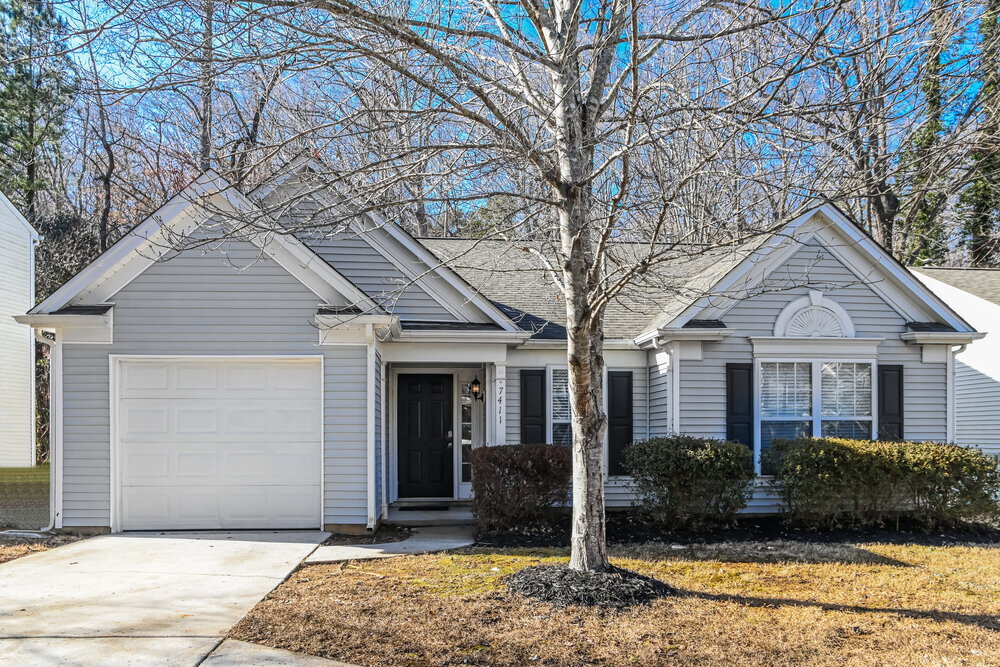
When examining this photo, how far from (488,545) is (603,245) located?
4369 mm

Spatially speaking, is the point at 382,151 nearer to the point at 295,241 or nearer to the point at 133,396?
the point at 295,241

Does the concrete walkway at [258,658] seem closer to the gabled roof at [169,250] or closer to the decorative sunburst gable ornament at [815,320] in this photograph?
the gabled roof at [169,250]

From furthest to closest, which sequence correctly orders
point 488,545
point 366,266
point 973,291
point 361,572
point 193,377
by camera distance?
point 973,291
point 366,266
point 193,377
point 488,545
point 361,572

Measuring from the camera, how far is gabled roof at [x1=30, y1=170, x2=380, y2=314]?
9500 mm

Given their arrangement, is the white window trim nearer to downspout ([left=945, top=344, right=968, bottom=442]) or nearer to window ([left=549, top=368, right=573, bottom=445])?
downspout ([left=945, top=344, right=968, bottom=442])

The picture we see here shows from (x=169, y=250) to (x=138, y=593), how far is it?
4.34 m

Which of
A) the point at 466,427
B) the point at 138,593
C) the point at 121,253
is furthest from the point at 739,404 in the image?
the point at 121,253

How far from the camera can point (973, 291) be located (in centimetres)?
1678

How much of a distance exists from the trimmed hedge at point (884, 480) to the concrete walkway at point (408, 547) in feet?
14.1

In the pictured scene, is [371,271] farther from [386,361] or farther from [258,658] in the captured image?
[258,658]

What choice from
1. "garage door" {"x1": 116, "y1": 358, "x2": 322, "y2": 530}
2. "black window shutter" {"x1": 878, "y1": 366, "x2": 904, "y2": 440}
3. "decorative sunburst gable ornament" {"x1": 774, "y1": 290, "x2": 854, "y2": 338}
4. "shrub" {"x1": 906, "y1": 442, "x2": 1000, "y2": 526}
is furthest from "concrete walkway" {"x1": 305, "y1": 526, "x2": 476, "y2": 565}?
"black window shutter" {"x1": 878, "y1": 366, "x2": 904, "y2": 440}

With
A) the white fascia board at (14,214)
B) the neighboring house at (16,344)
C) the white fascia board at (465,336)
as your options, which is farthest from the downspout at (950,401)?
the white fascia board at (14,214)

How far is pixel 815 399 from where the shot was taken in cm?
1170

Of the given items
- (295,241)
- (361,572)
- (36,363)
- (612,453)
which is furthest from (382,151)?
(36,363)
